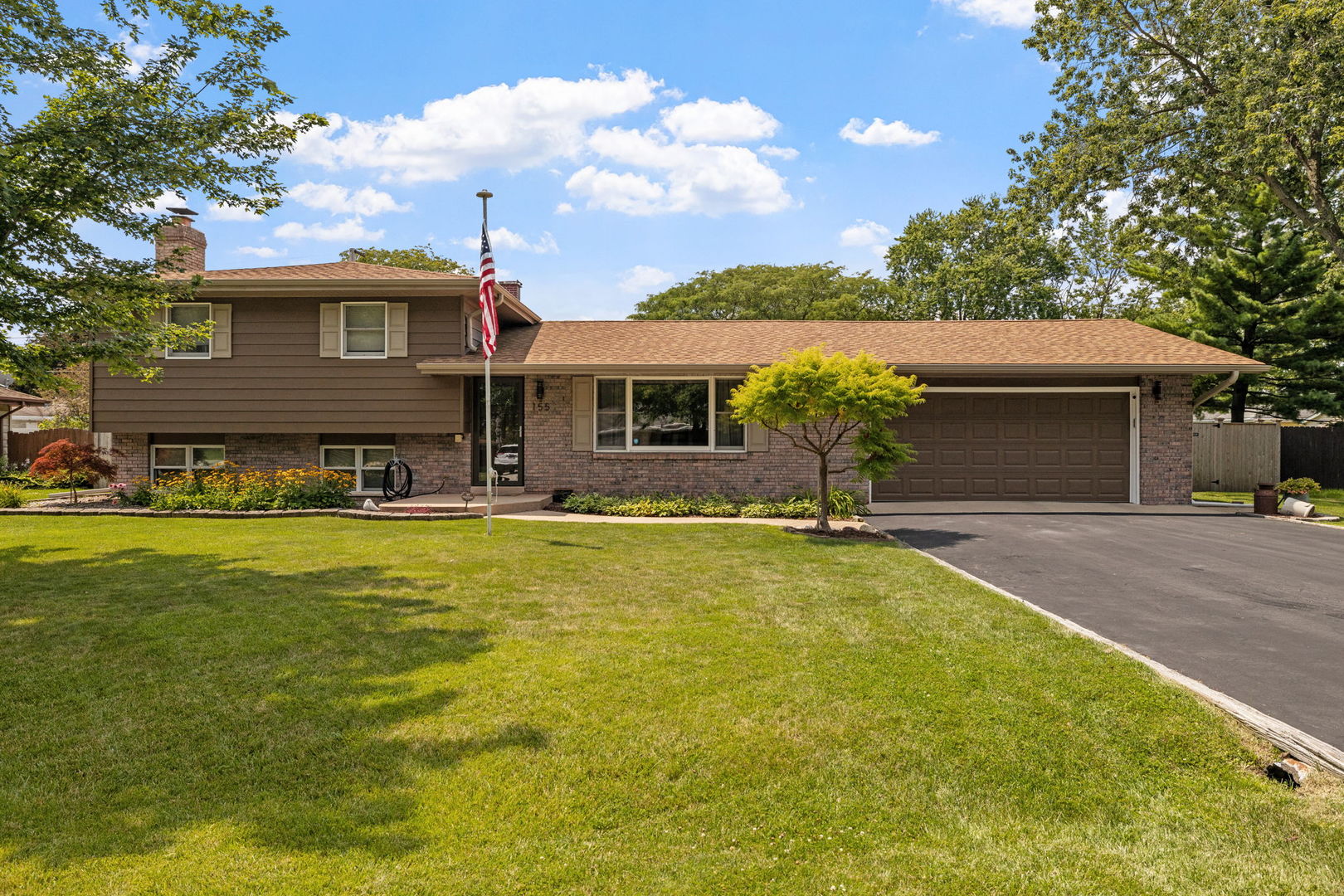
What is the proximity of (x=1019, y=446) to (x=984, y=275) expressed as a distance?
66.0ft

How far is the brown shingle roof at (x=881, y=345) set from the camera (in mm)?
13609

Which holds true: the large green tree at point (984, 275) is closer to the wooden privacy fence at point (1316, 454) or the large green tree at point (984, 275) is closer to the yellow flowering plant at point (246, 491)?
the wooden privacy fence at point (1316, 454)

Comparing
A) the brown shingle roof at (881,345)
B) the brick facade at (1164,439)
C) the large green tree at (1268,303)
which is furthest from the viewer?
the large green tree at (1268,303)

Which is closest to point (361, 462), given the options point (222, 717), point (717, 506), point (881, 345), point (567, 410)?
point (567, 410)

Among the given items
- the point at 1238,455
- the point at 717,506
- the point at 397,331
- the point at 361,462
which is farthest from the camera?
the point at 1238,455

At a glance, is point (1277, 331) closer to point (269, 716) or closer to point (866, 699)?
point (866, 699)

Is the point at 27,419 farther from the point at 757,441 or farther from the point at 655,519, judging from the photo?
the point at 757,441

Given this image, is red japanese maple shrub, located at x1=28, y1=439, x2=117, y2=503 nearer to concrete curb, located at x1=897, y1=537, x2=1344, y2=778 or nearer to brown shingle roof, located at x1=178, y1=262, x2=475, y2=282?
brown shingle roof, located at x1=178, y1=262, x2=475, y2=282

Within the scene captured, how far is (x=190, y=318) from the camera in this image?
14.4m

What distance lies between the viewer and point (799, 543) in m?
9.67

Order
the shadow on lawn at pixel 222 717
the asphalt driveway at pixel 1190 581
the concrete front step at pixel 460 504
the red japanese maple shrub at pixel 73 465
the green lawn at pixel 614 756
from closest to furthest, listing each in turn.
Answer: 1. the green lawn at pixel 614 756
2. the shadow on lawn at pixel 222 717
3. the asphalt driveway at pixel 1190 581
4. the concrete front step at pixel 460 504
5. the red japanese maple shrub at pixel 73 465

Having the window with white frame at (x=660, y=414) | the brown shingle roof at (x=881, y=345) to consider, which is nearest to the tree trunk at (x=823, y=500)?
the brown shingle roof at (x=881, y=345)

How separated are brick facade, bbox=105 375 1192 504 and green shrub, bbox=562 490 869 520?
0.50 metres

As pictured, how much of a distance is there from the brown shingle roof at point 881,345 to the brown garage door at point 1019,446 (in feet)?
3.01
